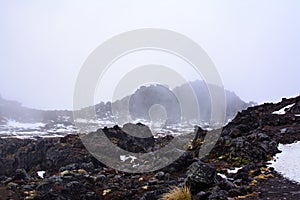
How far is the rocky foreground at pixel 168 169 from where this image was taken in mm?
16156

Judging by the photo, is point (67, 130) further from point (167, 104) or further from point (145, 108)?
point (167, 104)

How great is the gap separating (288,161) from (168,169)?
8.51 meters

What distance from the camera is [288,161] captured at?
66.2 ft

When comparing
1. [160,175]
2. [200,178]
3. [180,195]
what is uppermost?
[200,178]

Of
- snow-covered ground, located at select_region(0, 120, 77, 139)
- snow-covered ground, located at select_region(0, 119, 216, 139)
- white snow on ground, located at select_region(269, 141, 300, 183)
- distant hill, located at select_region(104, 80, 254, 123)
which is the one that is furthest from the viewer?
distant hill, located at select_region(104, 80, 254, 123)

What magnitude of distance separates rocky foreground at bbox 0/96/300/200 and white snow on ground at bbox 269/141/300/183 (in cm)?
52

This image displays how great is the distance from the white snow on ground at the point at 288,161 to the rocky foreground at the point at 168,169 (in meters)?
0.52

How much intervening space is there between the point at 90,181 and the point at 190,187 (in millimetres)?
9520

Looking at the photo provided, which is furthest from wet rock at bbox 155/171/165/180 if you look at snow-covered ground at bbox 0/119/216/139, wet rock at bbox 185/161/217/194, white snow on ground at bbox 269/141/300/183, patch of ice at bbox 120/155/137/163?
snow-covered ground at bbox 0/119/216/139

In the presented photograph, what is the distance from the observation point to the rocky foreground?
16.2 meters

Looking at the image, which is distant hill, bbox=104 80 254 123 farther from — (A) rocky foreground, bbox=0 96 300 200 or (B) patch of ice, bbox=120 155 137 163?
(B) patch of ice, bbox=120 155 137 163

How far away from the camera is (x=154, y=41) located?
3978cm

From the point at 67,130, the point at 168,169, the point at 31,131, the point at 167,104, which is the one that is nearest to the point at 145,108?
the point at 167,104

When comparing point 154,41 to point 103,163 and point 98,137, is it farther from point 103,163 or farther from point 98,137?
point 103,163
